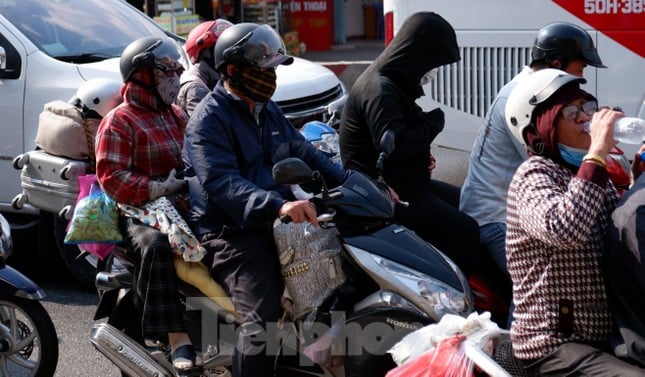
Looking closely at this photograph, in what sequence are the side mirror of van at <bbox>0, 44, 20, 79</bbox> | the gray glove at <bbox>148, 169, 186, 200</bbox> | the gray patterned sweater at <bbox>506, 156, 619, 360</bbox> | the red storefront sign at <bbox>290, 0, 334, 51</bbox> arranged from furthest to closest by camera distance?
the red storefront sign at <bbox>290, 0, 334, 51</bbox> < the side mirror of van at <bbox>0, 44, 20, 79</bbox> < the gray glove at <bbox>148, 169, 186, 200</bbox> < the gray patterned sweater at <bbox>506, 156, 619, 360</bbox>

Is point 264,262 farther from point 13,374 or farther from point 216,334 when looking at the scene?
point 13,374

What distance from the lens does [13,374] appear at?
5.06 metres

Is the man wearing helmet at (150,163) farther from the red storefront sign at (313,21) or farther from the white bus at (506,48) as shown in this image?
the red storefront sign at (313,21)

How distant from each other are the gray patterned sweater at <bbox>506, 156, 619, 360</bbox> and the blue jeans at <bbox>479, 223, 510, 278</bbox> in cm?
104

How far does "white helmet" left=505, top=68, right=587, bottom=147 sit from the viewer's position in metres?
3.25

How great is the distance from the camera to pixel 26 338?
16.2 feet

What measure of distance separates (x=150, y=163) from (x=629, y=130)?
7.28 feet

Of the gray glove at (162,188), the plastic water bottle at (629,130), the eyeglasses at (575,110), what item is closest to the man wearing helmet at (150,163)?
the gray glove at (162,188)

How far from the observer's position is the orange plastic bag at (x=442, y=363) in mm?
3215

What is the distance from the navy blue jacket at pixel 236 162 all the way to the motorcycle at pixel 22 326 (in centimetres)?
109

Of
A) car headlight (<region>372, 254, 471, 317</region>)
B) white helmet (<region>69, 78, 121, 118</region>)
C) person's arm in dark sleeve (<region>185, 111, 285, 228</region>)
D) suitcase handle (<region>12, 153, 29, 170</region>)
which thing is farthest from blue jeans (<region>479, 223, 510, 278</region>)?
suitcase handle (<region>12, 153, 29, 170</region>)

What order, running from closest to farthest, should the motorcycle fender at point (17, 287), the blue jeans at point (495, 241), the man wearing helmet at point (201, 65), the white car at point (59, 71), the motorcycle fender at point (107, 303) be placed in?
the blue jeans at point (495, 241) → the motorcycle fender at point (107, 303) → the motorcycle fender at point (17, 287) → the man wearing helmet at point (201, 65) → the white car at point (59, 71)

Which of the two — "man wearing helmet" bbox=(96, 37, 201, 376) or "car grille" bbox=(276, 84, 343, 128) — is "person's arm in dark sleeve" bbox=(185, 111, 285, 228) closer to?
"man wearing helmet" bbox=(96, 37, 201, 376)

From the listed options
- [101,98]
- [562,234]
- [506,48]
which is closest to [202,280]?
[101,98]
